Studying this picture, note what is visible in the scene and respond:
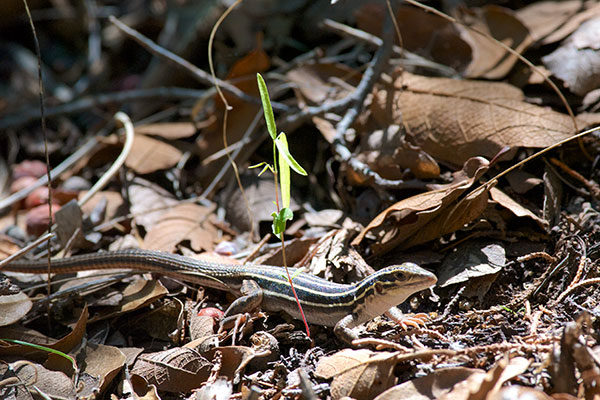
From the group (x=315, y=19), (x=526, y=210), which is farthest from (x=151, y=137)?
(x=526, y=210)

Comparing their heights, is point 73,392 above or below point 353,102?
below

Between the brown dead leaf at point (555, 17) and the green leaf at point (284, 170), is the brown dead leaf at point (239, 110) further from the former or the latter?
the brown dead leaf at point (555, 17)

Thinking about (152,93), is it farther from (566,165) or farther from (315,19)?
(566,165)

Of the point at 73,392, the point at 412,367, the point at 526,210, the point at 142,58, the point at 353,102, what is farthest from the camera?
the point at 142,58

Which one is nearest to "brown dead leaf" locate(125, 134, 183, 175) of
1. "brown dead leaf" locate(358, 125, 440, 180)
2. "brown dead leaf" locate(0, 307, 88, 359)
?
"brown dead leaf" locate(0, 307, 88, 359)

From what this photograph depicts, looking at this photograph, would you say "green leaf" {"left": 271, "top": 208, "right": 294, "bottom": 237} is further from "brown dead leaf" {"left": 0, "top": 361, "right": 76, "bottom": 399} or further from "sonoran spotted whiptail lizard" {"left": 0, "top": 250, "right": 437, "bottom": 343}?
"brown dead leaf" {"left": 0, "top": 361, "right": 76, "bottom": 399}

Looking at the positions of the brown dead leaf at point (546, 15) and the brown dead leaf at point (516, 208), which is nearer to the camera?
the brown dead leaf at point (516, 208)

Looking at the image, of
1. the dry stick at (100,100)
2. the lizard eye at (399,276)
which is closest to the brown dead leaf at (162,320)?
the lizard eye at (399,276)
